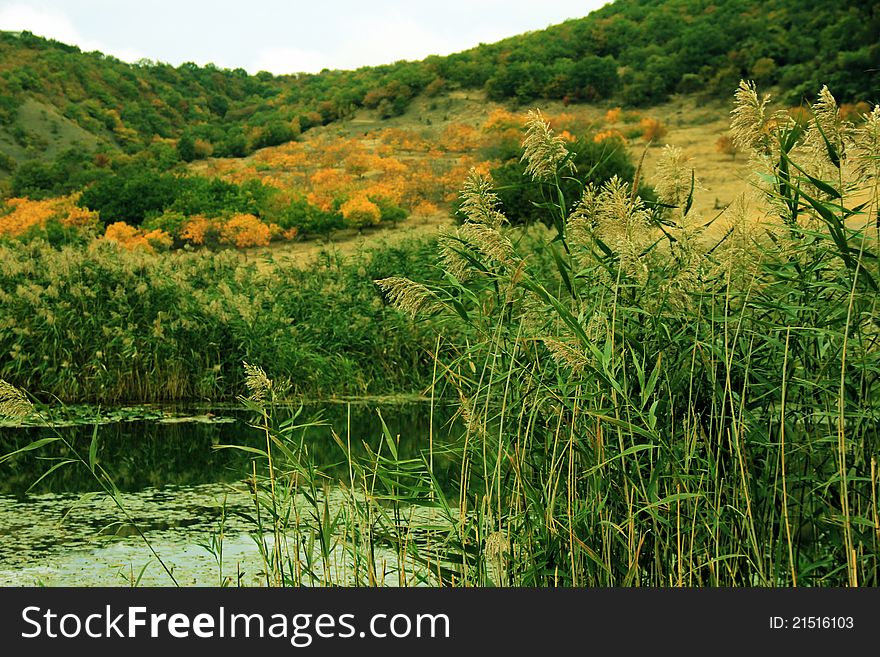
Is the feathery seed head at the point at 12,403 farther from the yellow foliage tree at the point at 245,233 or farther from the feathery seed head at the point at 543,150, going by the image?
the yellow foliage tree at the point at 245,233

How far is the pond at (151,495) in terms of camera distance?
13.7 feet

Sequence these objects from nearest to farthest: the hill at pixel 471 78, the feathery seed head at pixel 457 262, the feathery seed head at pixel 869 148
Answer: the feathery seed head at pixel 869 148 < the feathery seed head at pixel 457 262 < the hill at pixel 471 78

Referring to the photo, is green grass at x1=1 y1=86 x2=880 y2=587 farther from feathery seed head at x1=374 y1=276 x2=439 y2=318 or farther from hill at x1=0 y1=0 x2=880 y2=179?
hill at x1=0 y1=0 x2=880 y2=179

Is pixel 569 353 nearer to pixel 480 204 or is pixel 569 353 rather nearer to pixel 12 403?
pixel 480 204

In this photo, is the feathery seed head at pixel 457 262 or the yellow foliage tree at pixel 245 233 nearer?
the feathery seed head at pixel 457 262

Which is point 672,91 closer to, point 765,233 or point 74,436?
point 74,436

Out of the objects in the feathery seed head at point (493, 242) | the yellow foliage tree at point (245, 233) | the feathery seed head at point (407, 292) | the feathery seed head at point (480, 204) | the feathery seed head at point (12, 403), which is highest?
the yellow foliage tree at point (245, 233)

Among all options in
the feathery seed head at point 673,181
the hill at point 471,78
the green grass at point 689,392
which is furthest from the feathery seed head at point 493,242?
the hill at point 471,78

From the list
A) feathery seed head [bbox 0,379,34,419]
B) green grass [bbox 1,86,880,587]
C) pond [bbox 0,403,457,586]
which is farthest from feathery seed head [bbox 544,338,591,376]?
feathery seed head [bbox 0,379,34,419]

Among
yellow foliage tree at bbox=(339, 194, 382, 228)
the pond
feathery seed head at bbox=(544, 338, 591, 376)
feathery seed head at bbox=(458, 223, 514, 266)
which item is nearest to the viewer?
feathery seed head at bbox=(544, 338, 591, 376)

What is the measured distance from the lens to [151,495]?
573cm

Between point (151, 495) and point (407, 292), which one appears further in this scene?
point (151, 495)

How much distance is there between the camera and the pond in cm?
418

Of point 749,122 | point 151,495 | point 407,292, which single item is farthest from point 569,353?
point 151,495
